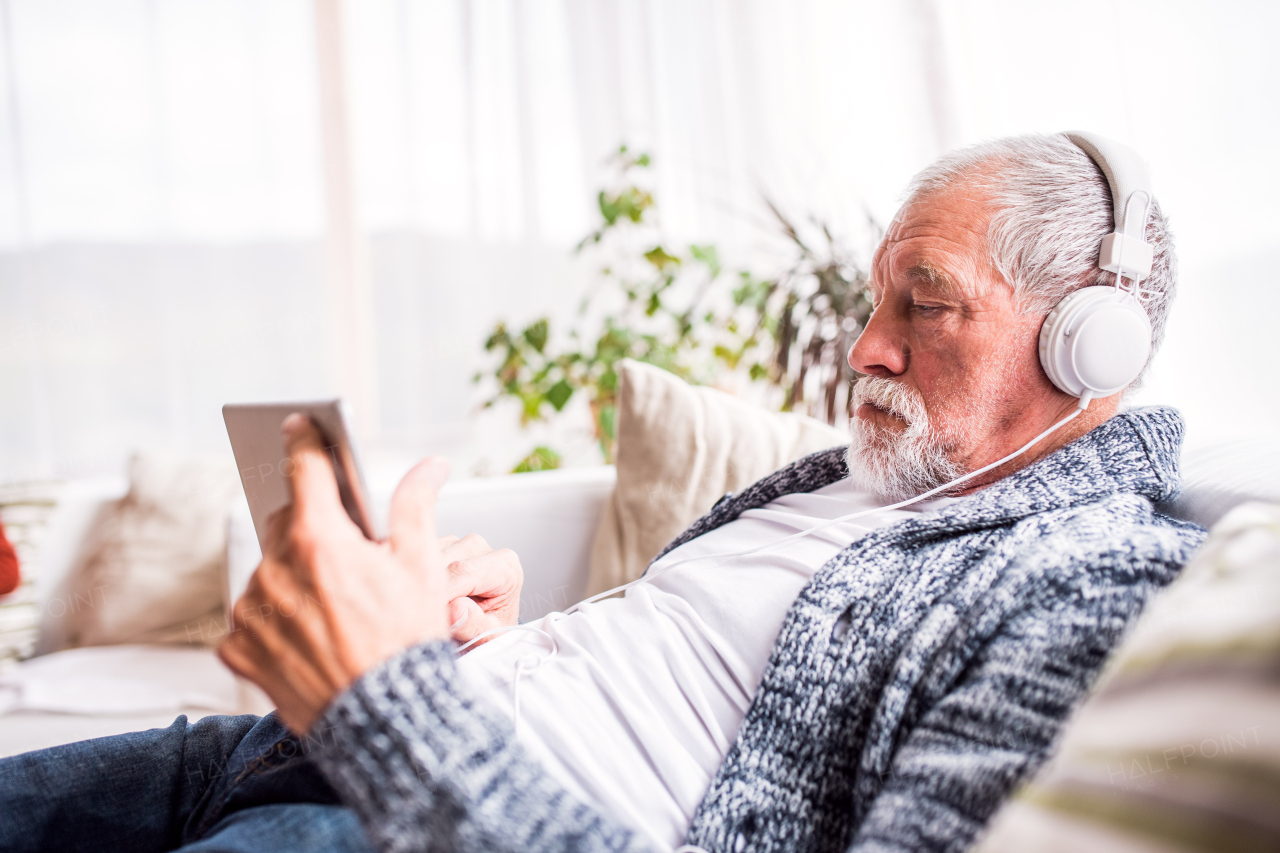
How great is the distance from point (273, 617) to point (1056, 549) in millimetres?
614

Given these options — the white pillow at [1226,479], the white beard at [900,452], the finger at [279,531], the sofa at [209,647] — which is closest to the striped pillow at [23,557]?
the sofa at [209,647]

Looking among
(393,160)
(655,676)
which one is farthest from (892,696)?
(393,160)

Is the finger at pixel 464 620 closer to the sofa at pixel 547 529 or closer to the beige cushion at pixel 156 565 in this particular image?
the sofa at pixel 547 529

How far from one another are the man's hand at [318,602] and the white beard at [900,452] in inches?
23.1

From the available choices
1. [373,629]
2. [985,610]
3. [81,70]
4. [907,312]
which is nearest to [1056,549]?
[985,610]

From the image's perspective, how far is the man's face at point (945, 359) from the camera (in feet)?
2.98

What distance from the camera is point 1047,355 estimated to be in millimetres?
882

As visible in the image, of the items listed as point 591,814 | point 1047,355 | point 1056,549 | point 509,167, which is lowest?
point 591,814

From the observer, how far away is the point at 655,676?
77cm

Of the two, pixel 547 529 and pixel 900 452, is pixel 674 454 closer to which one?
pixel 547 529

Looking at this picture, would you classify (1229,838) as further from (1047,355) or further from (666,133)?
(666,133)

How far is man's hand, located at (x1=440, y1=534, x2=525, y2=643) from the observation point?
0.87 metres

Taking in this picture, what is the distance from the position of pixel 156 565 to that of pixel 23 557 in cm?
28

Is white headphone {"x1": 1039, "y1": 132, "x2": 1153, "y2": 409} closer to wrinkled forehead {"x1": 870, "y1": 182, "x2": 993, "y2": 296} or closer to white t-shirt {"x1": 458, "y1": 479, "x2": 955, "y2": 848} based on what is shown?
wrinkled forehead {"x1": 870, "y1": 182, "x2": 993, "y2": 296}
